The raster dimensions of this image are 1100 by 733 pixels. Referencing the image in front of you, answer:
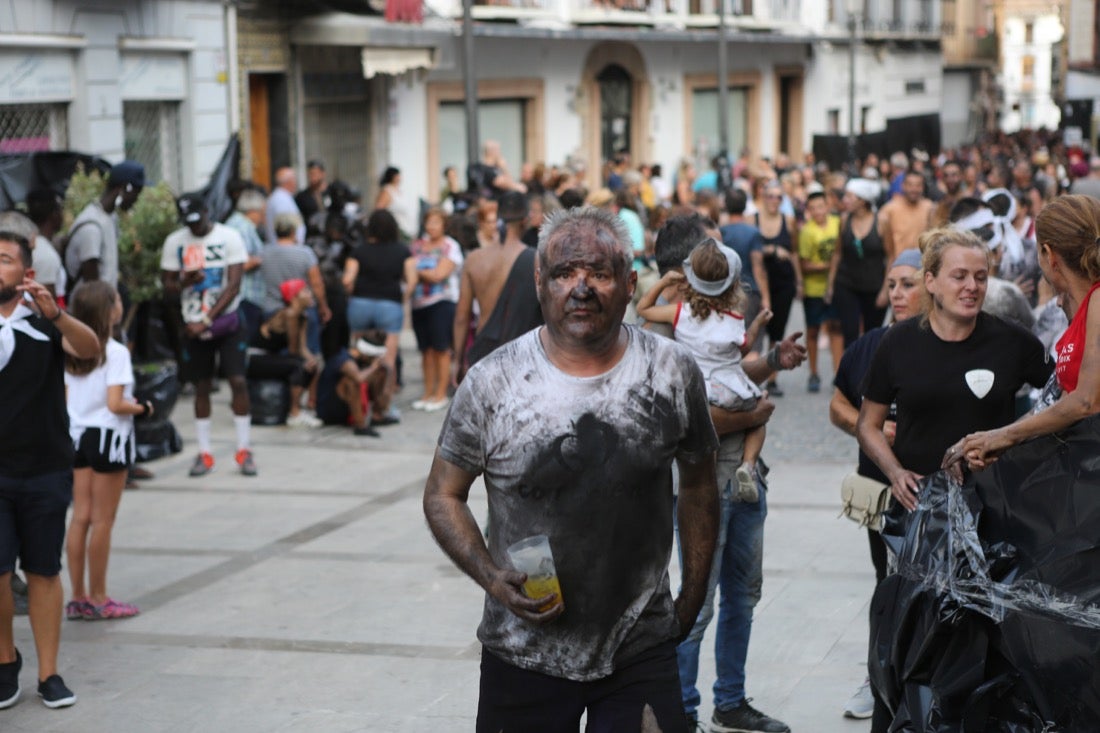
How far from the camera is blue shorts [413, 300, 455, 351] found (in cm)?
1345

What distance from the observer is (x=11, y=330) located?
638 centimetres

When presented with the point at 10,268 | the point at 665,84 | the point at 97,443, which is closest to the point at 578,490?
the point at 10,268

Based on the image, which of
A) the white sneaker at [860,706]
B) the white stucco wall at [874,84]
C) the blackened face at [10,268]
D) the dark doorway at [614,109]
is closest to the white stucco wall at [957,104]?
the white stucco wall at [874,84]

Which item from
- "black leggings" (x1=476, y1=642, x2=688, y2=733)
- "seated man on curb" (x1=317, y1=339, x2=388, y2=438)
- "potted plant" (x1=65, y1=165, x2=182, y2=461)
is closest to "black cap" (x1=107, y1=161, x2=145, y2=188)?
"potted plant" (x1=65, y1=165, x2=182, y2=461)

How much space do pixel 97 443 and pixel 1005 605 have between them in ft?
14.7

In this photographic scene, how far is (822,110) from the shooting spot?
39812 millimetres

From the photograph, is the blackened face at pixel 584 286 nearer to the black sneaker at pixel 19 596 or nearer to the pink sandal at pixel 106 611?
the pink sandal at pixel 106 611

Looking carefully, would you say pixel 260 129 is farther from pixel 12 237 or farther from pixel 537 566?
pixel 537 566

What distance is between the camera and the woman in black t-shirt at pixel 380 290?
12672mm

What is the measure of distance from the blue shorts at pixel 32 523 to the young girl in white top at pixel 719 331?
8.16 feet

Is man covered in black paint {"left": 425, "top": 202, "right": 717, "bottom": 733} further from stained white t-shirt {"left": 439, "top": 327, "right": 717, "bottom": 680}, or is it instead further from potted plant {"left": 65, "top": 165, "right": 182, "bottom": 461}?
potted plant {"left": 65, "top": 165, "right": 182, "bottom": 461}

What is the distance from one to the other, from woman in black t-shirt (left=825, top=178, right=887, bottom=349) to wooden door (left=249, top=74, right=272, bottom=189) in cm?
900

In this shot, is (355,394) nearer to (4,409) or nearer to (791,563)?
(791,563)

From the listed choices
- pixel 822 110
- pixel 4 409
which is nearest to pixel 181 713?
pixel 4 409
